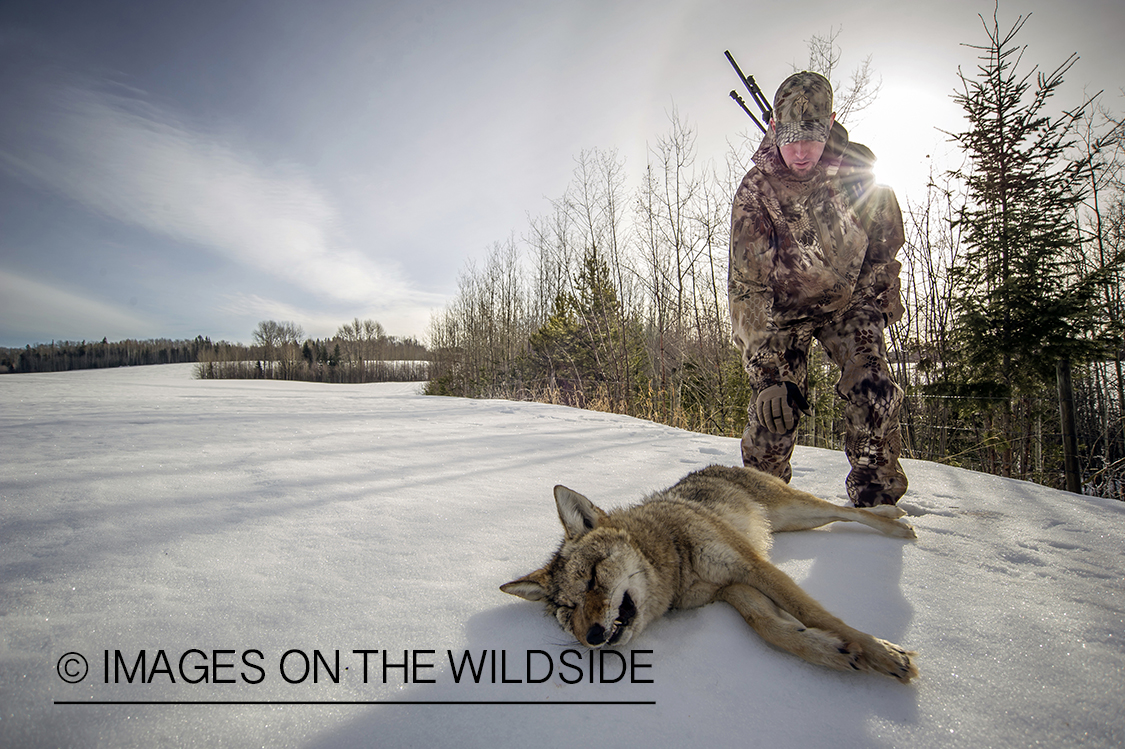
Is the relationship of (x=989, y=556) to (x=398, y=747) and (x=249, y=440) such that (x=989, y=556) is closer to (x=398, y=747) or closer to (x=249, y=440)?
(x=398, y=747)

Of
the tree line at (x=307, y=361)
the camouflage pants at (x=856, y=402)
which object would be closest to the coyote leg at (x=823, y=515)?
the camouflage pants at (x=856, y=402)

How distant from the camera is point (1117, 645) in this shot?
1227 millimetres

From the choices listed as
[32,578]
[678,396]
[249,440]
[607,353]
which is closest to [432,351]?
[607,353]

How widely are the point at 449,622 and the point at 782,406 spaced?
2.21 m

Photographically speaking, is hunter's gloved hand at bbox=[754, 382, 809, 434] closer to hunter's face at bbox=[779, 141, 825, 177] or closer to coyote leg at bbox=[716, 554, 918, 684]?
coyote leg at bbox=[716, 554, 918, 684]

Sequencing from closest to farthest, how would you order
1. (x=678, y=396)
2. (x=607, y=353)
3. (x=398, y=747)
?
(x=398, y=747) < (x=678, y=396) < (x=607, y=353)

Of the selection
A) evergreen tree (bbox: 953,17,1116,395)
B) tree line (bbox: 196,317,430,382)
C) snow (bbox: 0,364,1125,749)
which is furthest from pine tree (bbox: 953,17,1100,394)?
tree line (bbox: 196,317,430,382)

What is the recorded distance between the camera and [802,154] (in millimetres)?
2617

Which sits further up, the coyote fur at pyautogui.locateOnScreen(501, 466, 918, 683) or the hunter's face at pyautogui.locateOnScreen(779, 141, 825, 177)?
the hunter's face at pyautogui.locateOnScreen(779, 141, 825, 177)

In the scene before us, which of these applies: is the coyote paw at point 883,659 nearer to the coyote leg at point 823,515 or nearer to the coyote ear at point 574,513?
the coyote ear at point 574,513

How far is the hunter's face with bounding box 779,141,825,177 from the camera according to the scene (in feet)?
8.51

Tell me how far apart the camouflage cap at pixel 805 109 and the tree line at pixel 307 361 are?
37768mm

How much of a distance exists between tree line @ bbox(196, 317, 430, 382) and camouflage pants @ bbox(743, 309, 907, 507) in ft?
124

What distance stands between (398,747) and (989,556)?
8.15ft
